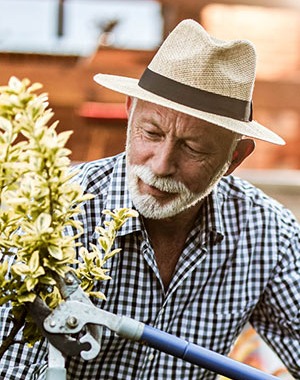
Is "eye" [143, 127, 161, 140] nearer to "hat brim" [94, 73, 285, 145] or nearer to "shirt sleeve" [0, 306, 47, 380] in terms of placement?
"hat brim" [94, 73, 285, 145]

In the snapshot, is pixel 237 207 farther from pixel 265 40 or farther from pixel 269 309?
pixel 265 40

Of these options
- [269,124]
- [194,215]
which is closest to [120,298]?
[194,215]

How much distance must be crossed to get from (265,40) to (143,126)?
6125 mm

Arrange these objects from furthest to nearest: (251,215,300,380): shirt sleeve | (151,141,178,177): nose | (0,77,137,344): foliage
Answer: (251,215,300,380): shirt sleeve → (151,141,178,177): nose → (0,77,137,344): foliage

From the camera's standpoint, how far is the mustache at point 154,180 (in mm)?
2078

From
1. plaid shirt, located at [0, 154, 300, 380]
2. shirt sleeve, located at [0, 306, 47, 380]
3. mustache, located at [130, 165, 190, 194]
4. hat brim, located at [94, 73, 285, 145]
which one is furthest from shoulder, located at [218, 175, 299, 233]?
shirt sleeve, located at [0, 306, 47, 380]

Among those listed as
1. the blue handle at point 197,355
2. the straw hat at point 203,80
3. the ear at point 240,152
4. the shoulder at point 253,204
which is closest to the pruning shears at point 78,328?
the blue handle at point 197,355

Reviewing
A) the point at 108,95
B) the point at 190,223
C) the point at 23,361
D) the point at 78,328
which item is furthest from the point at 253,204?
the point at 108,95

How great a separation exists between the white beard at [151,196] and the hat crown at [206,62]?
21cm

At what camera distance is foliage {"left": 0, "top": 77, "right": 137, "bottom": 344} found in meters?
1.49

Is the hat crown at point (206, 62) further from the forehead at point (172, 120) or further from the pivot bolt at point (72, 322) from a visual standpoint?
the pivot bolt at point (72, 322)

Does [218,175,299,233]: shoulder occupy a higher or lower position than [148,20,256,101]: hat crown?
lower

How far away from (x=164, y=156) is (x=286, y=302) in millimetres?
611

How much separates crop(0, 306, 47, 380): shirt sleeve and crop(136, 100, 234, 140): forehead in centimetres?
48
